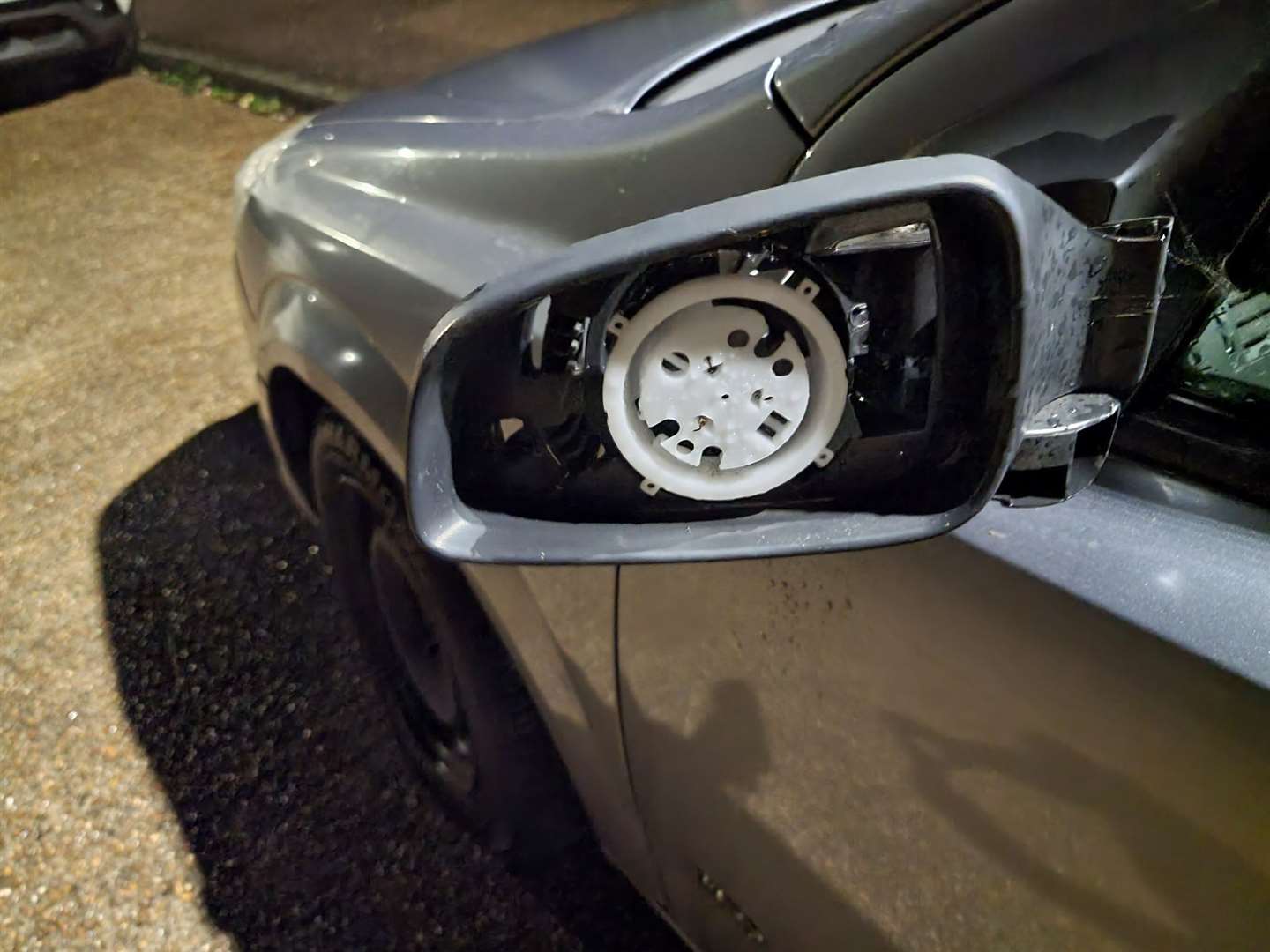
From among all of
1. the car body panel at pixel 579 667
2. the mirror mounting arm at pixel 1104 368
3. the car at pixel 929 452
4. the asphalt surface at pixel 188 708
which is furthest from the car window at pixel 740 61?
the asphalt surface at pixel 188 708

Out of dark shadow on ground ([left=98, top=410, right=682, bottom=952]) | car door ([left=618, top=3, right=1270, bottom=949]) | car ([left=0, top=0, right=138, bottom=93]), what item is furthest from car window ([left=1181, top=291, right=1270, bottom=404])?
car ([left=0, top=0, right=138, bottom=93])

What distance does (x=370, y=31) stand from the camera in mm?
5719

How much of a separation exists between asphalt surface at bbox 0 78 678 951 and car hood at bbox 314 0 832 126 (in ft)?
4.50

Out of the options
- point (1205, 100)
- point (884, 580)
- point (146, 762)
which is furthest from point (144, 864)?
point (1205, 100)

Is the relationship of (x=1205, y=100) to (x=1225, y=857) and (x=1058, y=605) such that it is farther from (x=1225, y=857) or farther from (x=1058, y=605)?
(x=1225, y=857)

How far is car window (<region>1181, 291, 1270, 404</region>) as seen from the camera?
2.92 ft

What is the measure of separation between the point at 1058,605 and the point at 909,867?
40cm


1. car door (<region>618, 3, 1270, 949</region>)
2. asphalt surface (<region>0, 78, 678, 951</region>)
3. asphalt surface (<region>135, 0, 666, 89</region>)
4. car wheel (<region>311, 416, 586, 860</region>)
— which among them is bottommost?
asphalt surface (<region>0, 78, 678, 951</region>)

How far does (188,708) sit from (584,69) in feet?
5.80

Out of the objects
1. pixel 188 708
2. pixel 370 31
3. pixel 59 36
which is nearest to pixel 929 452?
pixel 188 708

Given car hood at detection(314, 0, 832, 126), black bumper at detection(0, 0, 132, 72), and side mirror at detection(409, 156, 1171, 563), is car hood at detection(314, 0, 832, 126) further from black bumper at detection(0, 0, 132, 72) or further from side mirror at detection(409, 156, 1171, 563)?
black bumper at detection(0, 0, 132, 72)

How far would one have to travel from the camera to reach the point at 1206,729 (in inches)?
29.8

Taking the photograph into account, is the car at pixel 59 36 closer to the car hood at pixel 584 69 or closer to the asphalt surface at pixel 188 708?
the asphalt surface at pixel 188 708

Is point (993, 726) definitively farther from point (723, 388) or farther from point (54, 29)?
point (54, 29)
